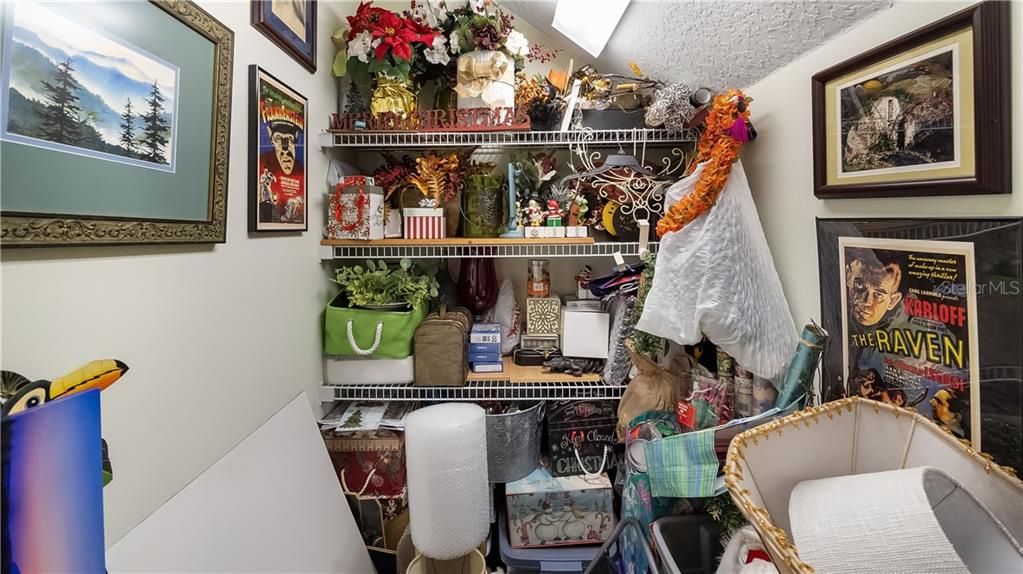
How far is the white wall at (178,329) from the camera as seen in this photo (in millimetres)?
601

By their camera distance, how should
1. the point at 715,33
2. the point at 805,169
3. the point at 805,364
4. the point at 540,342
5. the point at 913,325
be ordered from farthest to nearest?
the point at 540,342 < the point at 715,33 < the point at 805,169 < the point at 805,364 < the point at 913,325

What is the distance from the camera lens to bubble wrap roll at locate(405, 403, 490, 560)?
3.45 ft

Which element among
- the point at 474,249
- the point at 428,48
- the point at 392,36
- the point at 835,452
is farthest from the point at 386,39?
the point at 835,452

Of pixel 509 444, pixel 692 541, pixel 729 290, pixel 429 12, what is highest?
pixel 429 12

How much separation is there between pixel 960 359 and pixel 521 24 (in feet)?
5.35

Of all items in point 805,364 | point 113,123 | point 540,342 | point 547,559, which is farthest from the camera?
point 540,342

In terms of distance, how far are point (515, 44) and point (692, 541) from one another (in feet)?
4.98

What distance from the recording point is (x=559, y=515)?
1372 millimetres

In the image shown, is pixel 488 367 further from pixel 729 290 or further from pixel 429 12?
pixel 429 12

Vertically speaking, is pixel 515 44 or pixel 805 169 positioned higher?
pixel 515 44

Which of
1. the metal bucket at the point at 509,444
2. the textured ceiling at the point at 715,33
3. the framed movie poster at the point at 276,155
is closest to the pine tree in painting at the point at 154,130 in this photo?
the framed movie poster at the point at 276,155

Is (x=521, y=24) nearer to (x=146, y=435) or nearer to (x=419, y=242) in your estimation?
(x=419, y=242)

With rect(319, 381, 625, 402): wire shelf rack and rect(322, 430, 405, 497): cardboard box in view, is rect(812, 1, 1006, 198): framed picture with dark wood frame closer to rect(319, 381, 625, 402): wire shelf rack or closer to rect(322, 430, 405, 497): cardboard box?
rect(319, 381, 625, 402): wire shelf rack

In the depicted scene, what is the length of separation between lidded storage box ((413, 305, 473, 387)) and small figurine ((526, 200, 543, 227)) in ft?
1.33
